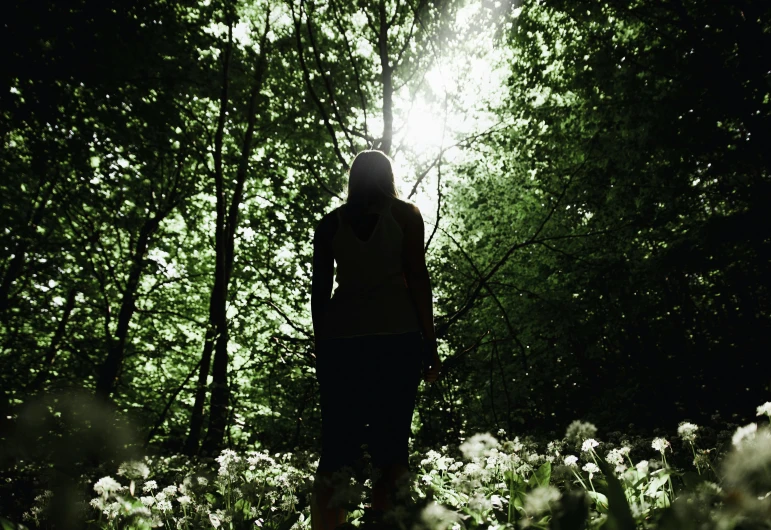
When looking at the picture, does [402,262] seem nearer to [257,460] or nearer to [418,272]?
[418,272]

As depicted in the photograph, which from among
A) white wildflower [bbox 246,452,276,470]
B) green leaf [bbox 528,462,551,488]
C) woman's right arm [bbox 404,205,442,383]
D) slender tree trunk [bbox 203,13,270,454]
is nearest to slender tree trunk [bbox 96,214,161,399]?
slender tree trunk [bbox 203,13,270,454]

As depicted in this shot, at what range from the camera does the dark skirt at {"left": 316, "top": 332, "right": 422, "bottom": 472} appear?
255 cm

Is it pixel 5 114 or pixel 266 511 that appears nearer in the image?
pixel 266 511

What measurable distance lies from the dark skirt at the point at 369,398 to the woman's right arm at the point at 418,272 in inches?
6.0

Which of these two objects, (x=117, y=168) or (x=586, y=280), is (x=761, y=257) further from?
(x=117, y=168)

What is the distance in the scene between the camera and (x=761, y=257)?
618 cm

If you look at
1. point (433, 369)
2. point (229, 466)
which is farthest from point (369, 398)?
point (229, 466)

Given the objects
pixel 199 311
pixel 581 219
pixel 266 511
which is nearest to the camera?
pixel 266 511

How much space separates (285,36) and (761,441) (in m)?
10.6

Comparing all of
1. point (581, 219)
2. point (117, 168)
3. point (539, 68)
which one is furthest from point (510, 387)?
point (117, 168)

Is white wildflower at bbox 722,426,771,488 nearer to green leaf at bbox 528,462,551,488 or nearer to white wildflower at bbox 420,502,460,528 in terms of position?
white wildflower at bbox 420,502,460,528

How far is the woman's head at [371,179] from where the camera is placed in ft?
9.46

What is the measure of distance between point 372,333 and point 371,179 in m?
0.95

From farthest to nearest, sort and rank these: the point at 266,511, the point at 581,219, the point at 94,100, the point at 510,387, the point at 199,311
Result: the point at 199,311, the point at 581,219, the point at 510,387, the point at 94,100, the point at 266,511
